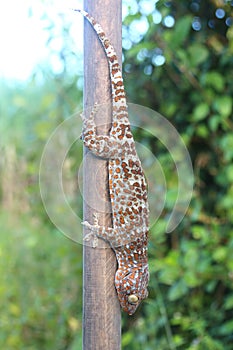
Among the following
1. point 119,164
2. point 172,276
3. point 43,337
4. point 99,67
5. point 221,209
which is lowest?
point 43,337

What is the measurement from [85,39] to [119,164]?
0.24m

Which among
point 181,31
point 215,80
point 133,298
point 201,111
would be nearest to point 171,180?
point 201,111

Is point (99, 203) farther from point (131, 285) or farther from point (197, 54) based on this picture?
point (197, 54)

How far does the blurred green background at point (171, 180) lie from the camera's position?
1922mm

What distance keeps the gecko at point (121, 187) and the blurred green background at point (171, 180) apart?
30.2 inches

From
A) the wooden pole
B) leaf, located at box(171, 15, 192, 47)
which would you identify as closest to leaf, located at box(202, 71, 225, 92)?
leaf, located at box(171, 15, 192, 47)

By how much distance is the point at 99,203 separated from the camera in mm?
1011

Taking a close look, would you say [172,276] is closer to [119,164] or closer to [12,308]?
[12,308]

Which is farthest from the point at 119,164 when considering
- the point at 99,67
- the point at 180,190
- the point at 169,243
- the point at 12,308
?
the point at 12,308

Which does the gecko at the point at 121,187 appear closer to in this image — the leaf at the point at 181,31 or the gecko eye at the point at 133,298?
the gecko eye at the point at 133,298

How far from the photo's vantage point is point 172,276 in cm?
198

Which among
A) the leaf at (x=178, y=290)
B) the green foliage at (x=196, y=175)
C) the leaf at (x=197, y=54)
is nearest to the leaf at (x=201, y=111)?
the green foliage at (x=196, y=175)

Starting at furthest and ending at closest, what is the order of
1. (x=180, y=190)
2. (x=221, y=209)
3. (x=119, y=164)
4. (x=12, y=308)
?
(x=12, y=308), (x=221, y=209), (x=180, y=190), (x=119, y=164)

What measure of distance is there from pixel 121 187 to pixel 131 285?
0.18 meters
